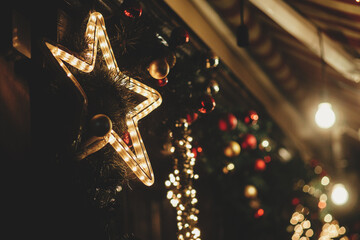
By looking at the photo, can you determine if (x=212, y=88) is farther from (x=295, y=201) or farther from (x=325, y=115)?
(x=295, y=201)

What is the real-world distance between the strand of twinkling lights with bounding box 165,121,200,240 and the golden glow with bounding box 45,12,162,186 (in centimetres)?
64

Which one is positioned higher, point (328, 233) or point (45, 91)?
point (45, 91)

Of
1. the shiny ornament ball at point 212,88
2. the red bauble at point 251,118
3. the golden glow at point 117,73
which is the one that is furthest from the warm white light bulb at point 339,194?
the golden glow at point 117,73

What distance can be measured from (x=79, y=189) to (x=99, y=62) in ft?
2.39

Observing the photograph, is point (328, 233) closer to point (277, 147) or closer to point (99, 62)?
point (277, 147)

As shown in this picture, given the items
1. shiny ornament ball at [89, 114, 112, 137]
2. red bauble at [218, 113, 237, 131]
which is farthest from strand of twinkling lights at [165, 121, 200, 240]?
shiny ornament ball at [89, 114, 112, 137]

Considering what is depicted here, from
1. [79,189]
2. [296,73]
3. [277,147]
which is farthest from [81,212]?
[296,73]

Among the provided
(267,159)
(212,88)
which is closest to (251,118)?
(212,88)

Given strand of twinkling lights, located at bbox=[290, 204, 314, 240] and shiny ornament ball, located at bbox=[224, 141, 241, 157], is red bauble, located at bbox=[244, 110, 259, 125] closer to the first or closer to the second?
shiny ornament ball, located at bbox=[224, 141, 241, 157]

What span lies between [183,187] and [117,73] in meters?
1.09

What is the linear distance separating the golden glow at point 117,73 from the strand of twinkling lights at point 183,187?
636mm

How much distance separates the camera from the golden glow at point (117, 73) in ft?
6.50

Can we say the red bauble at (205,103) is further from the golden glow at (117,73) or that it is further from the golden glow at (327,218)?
the golden glow at (327,218)

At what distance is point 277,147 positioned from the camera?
6.00 m
